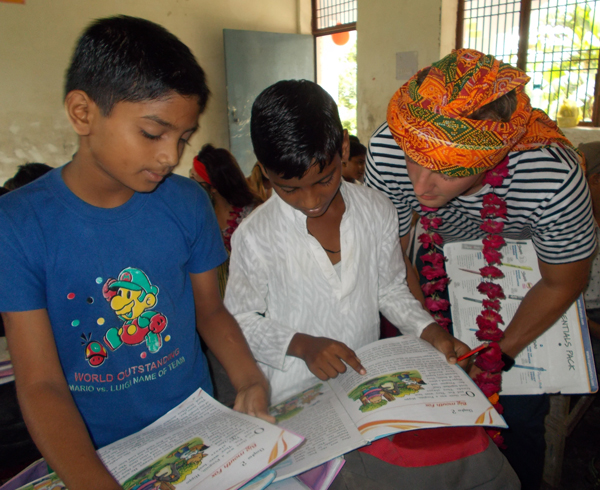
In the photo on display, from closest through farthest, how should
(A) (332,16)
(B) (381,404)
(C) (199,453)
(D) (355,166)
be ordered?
(C) (199,453)
(B) (381,404)
(D) (355,166)
(A) (332,16)

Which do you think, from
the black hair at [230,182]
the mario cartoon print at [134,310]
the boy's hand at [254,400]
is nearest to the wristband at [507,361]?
the boy's hand at [254,400]

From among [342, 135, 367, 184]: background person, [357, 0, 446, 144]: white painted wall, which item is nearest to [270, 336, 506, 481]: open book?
[342, 135, 367, 184]: background person

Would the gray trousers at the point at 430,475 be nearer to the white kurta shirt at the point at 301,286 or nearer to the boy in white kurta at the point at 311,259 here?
the boy in white kurta at the point at 311,259

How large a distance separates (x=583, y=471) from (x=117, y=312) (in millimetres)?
2052

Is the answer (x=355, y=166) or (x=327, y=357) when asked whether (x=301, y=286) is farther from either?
(x=355, y=166)

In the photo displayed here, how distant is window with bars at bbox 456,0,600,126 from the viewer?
388 cm

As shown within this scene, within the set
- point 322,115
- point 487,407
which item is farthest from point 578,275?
point 322,115

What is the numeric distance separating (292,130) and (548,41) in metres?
4.16

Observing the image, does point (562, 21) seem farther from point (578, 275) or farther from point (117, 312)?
point (117, 312)

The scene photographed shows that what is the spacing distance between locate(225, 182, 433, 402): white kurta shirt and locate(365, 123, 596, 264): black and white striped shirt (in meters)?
0.17

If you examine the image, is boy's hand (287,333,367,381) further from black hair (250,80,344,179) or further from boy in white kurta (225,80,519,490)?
black hair (250,80,344,179)

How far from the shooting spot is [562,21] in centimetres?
392

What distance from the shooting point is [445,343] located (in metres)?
0.98

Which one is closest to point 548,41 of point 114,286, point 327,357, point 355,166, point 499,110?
point 355,166
